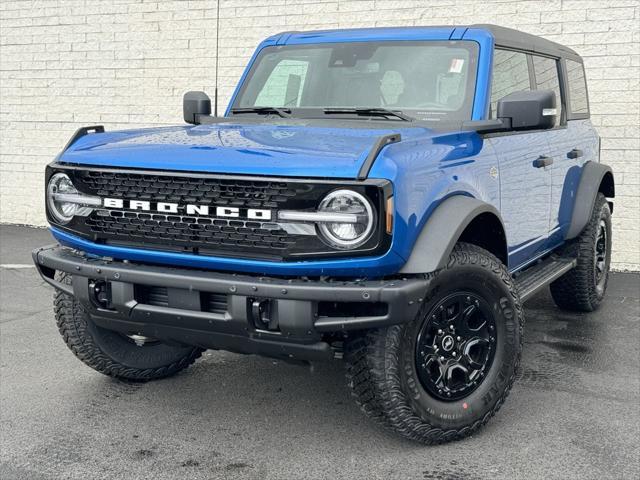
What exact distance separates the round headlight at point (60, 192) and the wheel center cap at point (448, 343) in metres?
1.75

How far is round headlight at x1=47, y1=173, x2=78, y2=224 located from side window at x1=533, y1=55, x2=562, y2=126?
2865mm

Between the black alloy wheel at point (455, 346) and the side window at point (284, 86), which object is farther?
the side window at point (284, 86)

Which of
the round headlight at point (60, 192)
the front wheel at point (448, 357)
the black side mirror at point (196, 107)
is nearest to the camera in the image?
the front wheel at point (448, 357)

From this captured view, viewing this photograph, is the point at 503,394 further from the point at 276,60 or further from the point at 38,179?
the point at 38,179

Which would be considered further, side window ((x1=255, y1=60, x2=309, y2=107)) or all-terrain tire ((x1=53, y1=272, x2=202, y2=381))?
side window ((x1=255, y1=60, x2=309, y2=107))

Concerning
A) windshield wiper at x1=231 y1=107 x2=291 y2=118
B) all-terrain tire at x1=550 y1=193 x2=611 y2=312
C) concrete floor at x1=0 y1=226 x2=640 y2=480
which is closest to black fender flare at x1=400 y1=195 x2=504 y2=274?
concrete floor at x1=0 y1=226 x2=640 y2=480

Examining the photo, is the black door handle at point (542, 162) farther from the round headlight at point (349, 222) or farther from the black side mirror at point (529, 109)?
the round headlight at point (349, 222)

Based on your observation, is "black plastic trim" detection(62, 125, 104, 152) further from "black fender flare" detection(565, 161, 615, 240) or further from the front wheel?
"black fender flare" detection(565, 161, 615, 240)

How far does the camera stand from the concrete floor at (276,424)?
3117mm

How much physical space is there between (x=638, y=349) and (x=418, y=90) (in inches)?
89.1

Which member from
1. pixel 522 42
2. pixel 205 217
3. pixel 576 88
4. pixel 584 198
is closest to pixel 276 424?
pixel 205 217

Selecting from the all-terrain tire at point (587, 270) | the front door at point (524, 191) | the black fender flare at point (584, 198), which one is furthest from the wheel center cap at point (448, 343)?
the all-terrain tire at point (587, 270)

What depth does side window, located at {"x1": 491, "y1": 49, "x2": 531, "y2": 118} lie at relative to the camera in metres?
4.11

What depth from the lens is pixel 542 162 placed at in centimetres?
439
